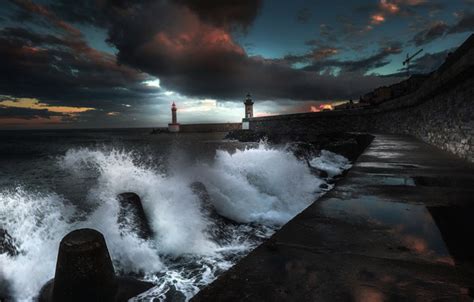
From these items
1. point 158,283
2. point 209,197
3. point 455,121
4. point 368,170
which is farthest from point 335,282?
point 455,121

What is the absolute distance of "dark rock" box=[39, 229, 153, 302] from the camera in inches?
123

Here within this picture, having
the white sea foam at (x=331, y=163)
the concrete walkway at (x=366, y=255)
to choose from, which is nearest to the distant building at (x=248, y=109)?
the white sea foam at (x=331, y=163)

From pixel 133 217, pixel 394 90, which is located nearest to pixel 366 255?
pixel 133 217

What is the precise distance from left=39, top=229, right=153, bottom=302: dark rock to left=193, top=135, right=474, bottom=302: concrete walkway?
2.08m

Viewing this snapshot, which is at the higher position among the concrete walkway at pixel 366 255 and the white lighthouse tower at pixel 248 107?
the white lighthouse tower at pixel 248 107

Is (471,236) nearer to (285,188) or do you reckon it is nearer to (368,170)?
(368,170)

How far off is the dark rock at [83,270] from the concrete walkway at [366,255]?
6.81 ft

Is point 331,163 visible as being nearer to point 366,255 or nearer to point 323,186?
point 323,186

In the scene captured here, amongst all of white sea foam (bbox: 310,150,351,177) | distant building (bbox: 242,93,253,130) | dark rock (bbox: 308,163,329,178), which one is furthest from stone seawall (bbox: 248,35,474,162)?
distant building (bbox: 242,93,253,130)

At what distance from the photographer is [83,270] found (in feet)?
10.3

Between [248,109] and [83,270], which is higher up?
[248,109]

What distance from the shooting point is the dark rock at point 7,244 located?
4.72m

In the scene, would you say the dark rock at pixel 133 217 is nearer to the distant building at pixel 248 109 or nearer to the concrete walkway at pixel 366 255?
the concrete walkway at pixel 366 255

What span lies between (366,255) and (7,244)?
5655 millimetres
